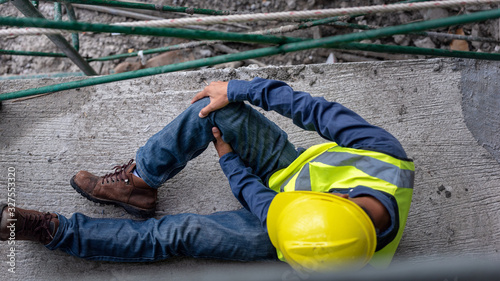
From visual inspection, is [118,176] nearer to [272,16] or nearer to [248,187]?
[248,187]

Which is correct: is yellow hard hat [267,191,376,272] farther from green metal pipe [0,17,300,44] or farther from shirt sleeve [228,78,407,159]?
green metal pipe [0,17,300,44]

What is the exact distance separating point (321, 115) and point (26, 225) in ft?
4.81

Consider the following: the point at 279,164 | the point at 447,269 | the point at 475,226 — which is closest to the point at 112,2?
the point at 279,164

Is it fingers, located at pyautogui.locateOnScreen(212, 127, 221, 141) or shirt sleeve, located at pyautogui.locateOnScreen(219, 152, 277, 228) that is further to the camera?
fingers, located at pyautogui.locateOnScreen(212, 127, 221, 141)

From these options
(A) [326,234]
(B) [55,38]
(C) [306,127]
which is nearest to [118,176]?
(B) [55,38]

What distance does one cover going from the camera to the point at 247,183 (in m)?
1.65

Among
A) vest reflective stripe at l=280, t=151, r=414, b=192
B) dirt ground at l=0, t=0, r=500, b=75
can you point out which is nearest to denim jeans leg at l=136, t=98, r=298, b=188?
vest reflective stripe at l=280, t=151, r=414, b=192

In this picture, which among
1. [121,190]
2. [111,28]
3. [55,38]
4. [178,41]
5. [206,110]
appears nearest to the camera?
[111,28]

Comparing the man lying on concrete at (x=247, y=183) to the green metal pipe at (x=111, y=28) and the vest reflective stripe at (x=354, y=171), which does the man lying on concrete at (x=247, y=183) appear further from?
the green metal pipe at (x=111, y=28)

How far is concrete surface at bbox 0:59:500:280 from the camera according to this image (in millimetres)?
1940

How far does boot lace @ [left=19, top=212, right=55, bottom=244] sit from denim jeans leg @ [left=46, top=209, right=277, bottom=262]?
45mm

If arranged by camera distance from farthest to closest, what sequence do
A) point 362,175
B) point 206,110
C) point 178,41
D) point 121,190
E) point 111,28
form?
point 178,41
point 121,190
point 206,110
point 362,175
point 111,28

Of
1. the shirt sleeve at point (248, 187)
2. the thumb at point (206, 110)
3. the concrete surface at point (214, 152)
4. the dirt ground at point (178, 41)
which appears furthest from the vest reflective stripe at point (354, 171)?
the dirt ground at point (178, 41)

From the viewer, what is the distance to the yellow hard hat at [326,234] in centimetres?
116
